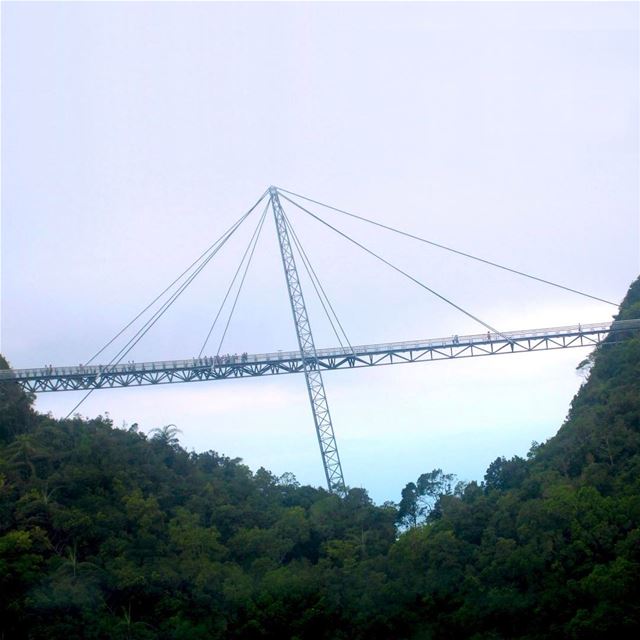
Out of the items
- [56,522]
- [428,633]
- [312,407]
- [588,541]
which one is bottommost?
[428,633]

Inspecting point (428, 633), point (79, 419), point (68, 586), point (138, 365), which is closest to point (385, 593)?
point (428, 633)

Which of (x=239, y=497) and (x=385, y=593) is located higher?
(x=239, y=497)

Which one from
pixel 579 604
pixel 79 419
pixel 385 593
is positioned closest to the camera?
pixel 579 604

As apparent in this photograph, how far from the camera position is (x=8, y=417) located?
126 feet

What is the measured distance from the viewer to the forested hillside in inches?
1164

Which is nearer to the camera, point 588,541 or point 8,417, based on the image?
point 588,541

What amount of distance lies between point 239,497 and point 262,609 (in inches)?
318

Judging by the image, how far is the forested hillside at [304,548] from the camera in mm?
29578

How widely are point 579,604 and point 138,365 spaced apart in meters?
16.5

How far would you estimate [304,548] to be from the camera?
35.9m

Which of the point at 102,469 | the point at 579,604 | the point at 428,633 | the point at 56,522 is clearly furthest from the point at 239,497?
the point at 579,604

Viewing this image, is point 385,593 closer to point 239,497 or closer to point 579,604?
point 579,604

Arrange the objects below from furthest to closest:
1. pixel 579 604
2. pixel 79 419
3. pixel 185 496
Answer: pixel 79 419
pixel 185 496
pixel 579 604

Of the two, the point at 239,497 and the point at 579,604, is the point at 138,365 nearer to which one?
the point at 239,497
